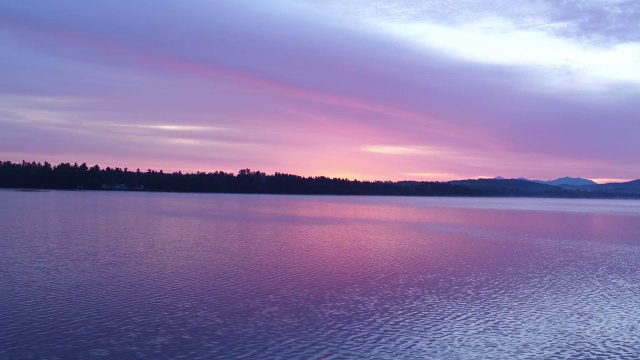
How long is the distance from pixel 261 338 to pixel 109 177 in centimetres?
12053

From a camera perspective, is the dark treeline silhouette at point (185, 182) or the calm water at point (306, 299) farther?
the dark treeline silhouette at point (185, 182)

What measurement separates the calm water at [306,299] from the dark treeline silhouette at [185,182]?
9520cm

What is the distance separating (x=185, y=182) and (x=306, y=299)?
114m

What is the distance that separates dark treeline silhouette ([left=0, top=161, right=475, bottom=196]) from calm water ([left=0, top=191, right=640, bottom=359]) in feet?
312

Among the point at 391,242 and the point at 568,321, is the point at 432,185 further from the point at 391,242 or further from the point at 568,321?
the point at 568,321

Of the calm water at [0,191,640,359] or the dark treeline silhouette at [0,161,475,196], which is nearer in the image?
the calm water at [0,191,640,359]

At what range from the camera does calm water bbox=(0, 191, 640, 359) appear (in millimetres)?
9258

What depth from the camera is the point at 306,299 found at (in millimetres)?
12508

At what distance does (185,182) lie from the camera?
123 metres

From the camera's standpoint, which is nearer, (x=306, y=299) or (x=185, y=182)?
(x=306, y=299)

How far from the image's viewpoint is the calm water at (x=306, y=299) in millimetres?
9258

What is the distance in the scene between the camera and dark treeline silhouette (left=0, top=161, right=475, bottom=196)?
10988 centimetres

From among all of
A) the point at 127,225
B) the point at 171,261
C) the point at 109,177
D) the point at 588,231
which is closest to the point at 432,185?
the point at 109,177

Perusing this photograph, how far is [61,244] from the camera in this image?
1995cm
